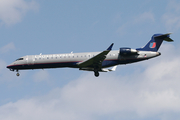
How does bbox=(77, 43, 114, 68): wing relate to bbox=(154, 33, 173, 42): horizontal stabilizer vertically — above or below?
below

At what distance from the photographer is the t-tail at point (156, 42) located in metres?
43.9

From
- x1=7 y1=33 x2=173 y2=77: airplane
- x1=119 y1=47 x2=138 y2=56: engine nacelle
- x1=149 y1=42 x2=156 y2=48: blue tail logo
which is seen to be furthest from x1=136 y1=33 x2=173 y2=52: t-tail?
x1=119 y1=47 x2=138 y2=56: engine nacelle

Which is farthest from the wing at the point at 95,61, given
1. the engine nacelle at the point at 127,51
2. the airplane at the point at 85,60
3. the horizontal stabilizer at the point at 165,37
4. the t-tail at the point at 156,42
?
the horizontal stabilizer at the point at 165,37

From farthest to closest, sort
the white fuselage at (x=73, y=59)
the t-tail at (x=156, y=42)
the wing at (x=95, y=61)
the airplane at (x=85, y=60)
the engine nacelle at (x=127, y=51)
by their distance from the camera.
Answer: the t-tail at (x=156, y=42)
the white fuselage at (x=73, y=59)
the airplane at (x=85, y=60)
the engine nacelle at (x=127, y=51)
the wing at (x=95, y=61)

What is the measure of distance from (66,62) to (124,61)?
301 inches

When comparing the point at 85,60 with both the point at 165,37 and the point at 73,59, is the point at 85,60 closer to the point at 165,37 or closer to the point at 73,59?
the point at 73,59

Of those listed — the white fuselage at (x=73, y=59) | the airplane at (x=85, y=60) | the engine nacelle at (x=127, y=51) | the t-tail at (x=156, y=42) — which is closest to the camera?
the engine nacelle at (x=127, y=51)

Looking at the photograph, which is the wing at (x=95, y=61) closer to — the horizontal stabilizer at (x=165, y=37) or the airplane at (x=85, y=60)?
the airplane at (x=85, y=60)

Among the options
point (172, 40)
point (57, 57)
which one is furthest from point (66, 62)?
point (172, 40)

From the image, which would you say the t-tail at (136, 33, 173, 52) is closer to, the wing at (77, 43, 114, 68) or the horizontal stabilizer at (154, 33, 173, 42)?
the horizontal stabilizer at (154, 33, 173, 42)

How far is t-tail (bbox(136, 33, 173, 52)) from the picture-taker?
4388 cm

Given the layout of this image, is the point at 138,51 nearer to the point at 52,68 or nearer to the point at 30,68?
the point at 52,68

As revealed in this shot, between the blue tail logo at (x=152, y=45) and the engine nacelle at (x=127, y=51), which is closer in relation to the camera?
the engine nacelle at (x=127, y=51)

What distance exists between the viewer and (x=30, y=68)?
43.6m
